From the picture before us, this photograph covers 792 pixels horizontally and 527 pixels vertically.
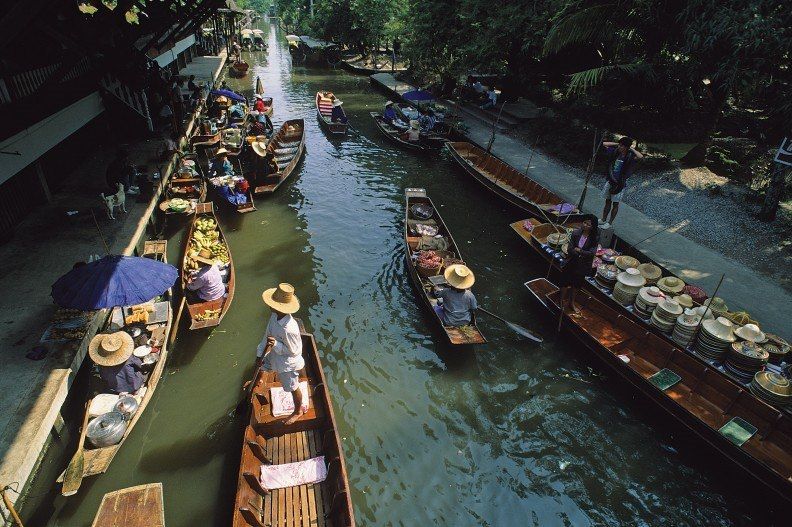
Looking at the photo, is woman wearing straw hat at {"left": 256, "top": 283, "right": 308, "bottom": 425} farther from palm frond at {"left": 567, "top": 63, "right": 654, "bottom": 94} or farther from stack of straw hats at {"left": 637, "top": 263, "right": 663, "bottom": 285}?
palm frond at {"left": 567, "top": 63, "right": 654, "bottom": 94}

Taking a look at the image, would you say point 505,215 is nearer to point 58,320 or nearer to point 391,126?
point 391,126

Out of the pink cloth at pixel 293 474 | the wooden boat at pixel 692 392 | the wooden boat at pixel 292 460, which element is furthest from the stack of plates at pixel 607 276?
the pink cloth at pixel 293 474

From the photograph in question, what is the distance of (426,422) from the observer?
360 inches

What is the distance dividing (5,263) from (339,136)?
18661 millimetres

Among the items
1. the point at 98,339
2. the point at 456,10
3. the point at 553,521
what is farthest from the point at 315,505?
the point at 456,10

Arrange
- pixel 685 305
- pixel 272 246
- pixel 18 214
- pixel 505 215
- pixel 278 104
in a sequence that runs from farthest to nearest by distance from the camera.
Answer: pixel 278 104
pixel 505 215
pixel 272 246
pixel 18 214
pixel 685 305

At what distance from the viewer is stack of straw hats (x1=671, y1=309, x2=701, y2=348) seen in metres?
10.1

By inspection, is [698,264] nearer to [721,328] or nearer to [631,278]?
[631,278]

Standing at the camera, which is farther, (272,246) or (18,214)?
(272,246)

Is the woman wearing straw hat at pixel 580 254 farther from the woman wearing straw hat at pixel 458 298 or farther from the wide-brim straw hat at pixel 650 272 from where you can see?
the woman wearing straw hat at pixel 458 298

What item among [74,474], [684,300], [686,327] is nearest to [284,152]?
[74,474]

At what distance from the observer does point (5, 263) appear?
1105 cm

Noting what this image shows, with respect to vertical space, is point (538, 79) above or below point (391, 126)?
above

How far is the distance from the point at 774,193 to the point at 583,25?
32.8ft
